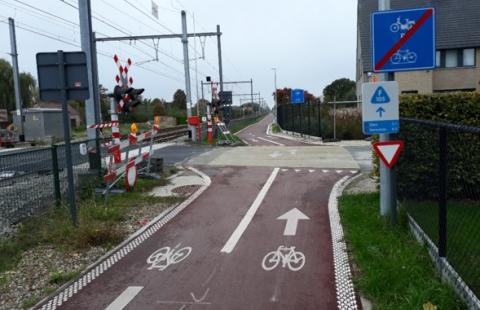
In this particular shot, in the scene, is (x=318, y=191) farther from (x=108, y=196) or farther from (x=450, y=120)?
(x=108, y=196)

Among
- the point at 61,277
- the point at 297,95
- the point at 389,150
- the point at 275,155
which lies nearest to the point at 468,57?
the point at 297,95

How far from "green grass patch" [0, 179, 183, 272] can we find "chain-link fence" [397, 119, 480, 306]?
442cm

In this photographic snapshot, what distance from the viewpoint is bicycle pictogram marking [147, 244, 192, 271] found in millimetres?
6262

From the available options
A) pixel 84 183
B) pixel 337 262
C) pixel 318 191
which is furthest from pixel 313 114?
pixel 337 262

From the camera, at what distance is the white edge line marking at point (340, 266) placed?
493 centimetres

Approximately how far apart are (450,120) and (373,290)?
15.5 ft

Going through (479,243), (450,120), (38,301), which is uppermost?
(450,120)

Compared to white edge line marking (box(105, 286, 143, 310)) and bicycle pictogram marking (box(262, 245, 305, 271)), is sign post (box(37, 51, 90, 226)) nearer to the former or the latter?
white edge line marking (box(105, 286, 143, 310))

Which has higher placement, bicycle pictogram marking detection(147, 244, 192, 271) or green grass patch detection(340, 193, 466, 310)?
green grass patch detection(340, 193, 466, 310)

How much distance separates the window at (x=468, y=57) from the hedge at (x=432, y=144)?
96.4 feet

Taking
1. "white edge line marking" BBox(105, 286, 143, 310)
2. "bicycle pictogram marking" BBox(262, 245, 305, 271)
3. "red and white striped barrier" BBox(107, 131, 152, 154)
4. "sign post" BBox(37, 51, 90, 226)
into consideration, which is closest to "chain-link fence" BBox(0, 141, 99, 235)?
"red and white striped barrier" BBox(107, 131, 152, 154)

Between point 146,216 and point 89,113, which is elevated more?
point 89,113

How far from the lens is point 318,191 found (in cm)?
1068

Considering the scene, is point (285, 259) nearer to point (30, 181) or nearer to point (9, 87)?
point (30, 181)
